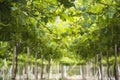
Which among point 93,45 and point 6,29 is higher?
point 6,29

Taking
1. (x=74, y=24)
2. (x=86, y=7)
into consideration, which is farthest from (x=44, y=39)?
(x=86, y=7)

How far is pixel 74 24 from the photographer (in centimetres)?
926

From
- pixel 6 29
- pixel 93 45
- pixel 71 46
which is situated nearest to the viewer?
pixel 6 29

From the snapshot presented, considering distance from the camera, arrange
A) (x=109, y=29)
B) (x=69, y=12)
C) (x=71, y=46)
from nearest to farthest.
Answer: (x=69, y=12) < (x=109, y=29) < (x=71, y=46)

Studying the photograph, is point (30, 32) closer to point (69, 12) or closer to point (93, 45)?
point (69, 12)

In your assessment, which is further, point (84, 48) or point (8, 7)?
point (84, 48)

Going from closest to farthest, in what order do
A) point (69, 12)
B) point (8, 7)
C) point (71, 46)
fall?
point (8, 7)
point (69, 12)
point (71, 46)

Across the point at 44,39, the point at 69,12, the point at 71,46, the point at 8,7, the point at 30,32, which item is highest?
the point at 8,7

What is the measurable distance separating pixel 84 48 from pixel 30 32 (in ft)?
18.7

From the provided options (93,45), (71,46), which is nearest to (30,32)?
(93,45)

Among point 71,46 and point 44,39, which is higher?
point 44,39

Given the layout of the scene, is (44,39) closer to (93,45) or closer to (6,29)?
(93,45)

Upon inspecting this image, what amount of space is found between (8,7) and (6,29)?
2765 mm

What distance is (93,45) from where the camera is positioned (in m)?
12.5
